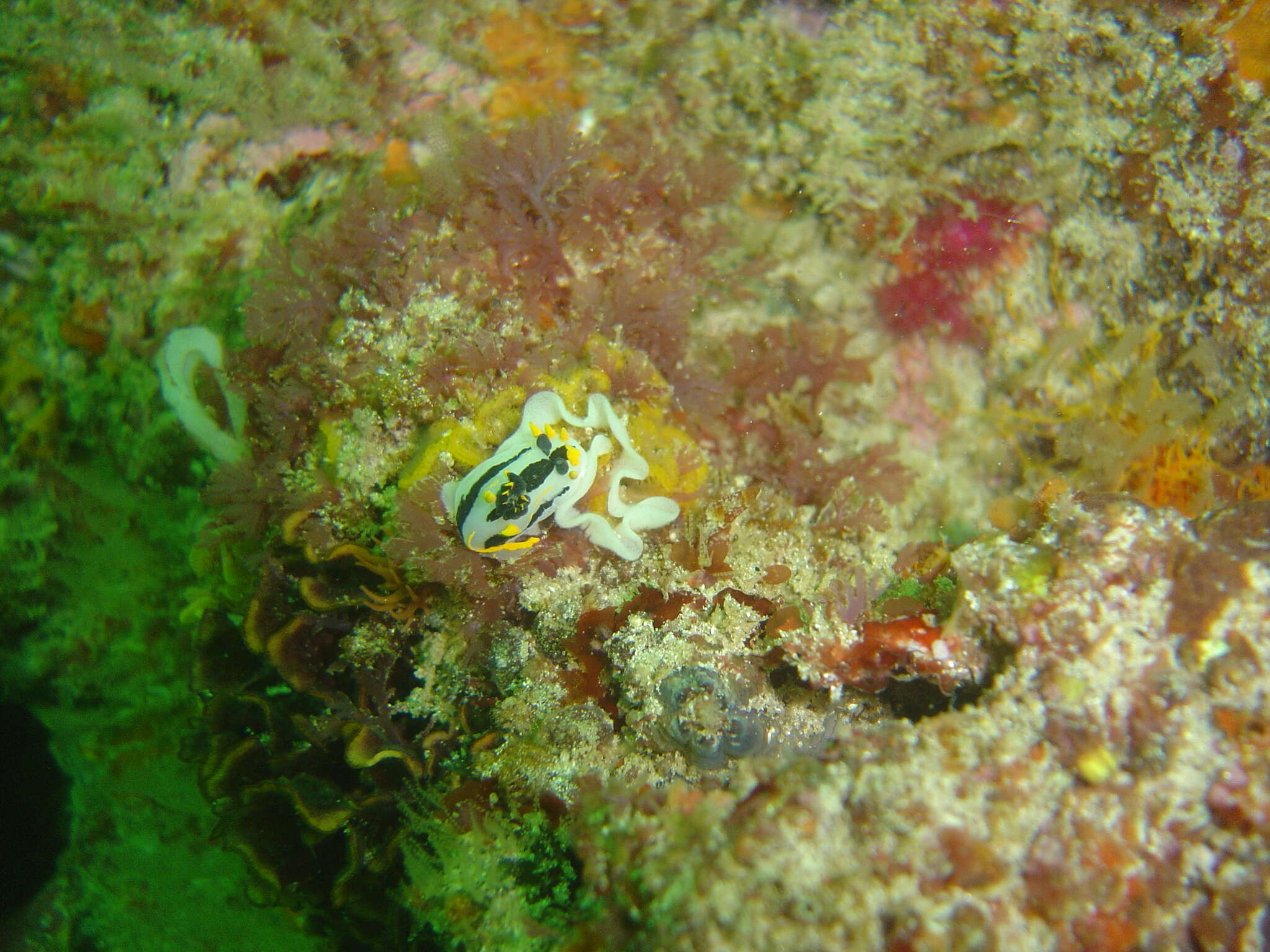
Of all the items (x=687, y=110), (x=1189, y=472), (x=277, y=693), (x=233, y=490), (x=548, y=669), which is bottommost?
(x=277, y=693)

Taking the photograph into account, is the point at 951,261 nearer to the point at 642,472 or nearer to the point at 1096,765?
the point at 642,472

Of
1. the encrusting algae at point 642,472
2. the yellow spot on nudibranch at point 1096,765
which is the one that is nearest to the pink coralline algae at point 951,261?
the encrusting algae at point 642,472

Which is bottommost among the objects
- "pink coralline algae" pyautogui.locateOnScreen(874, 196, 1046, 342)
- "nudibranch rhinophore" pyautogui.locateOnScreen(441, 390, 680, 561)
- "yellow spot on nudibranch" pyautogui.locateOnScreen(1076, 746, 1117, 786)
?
"nudibranch rhinophore" pyautogui.locateOnScreen(441, 390, 680, 561)

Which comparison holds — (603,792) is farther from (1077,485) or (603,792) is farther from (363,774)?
(1077,485)

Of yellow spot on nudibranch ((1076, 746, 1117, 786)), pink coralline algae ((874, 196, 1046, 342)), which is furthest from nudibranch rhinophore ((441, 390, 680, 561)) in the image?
pink coralline algae ((874, 196, 1046, 342))

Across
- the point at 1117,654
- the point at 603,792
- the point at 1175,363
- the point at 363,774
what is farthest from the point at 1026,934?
the point at 1175,363

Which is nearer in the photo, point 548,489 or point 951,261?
point 548,489

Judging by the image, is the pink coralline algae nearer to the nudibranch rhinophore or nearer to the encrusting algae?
the encrusting algae

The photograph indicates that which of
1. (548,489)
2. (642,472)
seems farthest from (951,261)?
(548,489)
